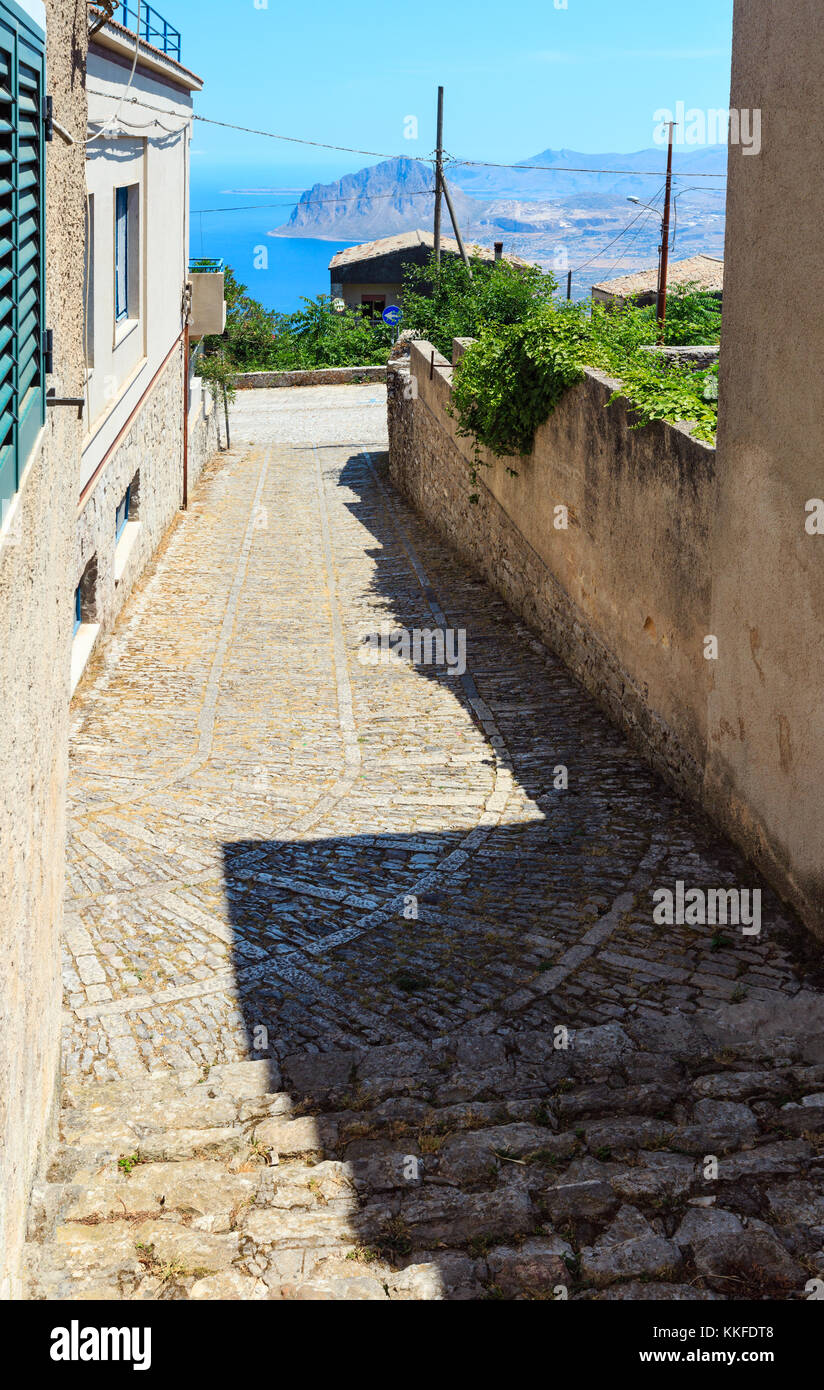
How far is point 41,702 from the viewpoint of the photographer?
4.36 metres

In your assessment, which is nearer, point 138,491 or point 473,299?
point 138,491

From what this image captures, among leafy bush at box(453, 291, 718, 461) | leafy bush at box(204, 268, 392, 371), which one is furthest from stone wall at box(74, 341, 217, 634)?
leafy bush at box(204, 268, 392, 371)

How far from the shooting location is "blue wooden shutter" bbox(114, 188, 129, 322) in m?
15.7

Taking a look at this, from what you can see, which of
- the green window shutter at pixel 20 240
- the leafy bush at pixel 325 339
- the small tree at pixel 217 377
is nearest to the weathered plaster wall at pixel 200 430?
the small tree at pixel 217 377

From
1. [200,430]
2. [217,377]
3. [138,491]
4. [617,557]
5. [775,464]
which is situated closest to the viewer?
[775,464]

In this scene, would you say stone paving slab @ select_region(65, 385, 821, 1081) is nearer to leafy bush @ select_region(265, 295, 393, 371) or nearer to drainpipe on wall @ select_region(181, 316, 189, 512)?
drainpipe on wall @ select_region(181, 316, 189, 512)

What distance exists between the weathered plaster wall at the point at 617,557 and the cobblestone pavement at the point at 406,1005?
46 cm

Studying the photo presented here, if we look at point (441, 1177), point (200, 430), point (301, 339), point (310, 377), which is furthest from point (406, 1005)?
point (301, 339)

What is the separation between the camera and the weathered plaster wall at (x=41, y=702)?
3.63 m

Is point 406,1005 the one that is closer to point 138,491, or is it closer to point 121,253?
point 138,491

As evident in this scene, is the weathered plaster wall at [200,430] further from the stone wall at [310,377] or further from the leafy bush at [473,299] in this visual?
the stone wall at [310,377]

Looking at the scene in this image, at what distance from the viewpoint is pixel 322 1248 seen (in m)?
3.92

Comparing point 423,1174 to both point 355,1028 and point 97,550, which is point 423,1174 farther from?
point 97,550

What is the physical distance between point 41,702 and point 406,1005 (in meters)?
2.91
